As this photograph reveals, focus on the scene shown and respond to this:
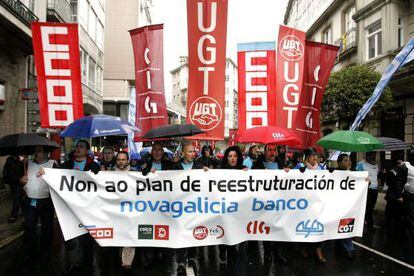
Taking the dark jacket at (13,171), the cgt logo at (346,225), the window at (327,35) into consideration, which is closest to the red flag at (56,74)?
the dark jacket at (13,171)

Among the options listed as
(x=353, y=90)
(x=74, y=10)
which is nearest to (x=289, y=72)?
(x=353, y=90)

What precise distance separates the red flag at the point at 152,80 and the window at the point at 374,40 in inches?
570

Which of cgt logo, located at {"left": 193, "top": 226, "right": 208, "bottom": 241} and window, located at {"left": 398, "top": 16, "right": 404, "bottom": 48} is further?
window, located at {"left": 398, "top": 16, "right": 404, "bottom": 48}

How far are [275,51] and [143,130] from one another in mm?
3353

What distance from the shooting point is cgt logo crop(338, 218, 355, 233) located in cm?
522

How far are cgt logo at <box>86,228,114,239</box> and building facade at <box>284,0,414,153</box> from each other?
44.2 feet

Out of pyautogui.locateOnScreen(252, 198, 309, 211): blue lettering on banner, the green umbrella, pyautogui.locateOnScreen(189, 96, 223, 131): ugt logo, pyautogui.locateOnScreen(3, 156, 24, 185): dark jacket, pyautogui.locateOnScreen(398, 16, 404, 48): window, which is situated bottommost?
pyautogui.locateOnScreen(252, 198, 309, 211): blue lettering on banner

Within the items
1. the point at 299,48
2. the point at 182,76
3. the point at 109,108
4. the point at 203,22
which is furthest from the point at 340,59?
the point at 182,76

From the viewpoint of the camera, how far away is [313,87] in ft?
24.7

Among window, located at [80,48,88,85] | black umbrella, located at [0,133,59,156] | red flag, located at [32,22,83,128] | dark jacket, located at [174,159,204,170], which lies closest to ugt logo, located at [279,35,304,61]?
dark jacket, located at [174,159,204,170]

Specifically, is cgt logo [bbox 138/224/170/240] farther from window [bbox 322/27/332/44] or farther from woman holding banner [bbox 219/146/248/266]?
window [bbox 322/27/332/44]

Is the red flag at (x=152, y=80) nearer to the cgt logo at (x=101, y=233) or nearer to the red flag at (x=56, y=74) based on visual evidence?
the red flag at (x=56, y=74)

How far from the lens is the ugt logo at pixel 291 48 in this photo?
24.3ft

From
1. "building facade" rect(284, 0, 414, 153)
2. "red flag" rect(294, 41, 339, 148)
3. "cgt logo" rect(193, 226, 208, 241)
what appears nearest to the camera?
"cgt logo" rect(193, 226, 208, 241)
